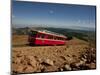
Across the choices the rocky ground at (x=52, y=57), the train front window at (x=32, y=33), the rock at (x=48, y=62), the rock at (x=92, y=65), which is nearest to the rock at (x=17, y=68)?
the rocky ground at (x=52, y=57)

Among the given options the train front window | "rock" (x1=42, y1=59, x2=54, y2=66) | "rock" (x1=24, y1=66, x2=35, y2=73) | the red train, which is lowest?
"rock" (x1=24, y1=66, x2=35, y2=73)

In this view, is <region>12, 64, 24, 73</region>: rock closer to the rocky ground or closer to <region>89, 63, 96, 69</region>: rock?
the rocky ground

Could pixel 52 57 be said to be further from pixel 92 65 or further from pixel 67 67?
pixel 92 65

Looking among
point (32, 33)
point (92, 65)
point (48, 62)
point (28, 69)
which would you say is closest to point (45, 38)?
point (32, 33)

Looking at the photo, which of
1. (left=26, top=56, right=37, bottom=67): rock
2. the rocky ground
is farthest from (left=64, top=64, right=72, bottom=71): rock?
(left=26, top=56, right=37, bottom=67): rock

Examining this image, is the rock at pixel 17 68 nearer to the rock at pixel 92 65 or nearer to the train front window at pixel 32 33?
the train front window at pixel 32 33
